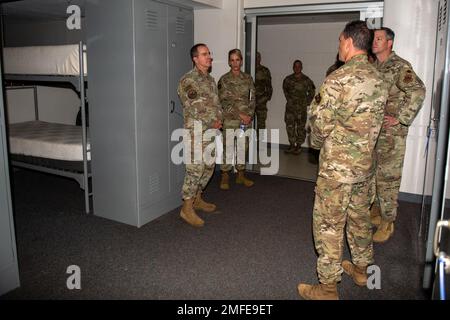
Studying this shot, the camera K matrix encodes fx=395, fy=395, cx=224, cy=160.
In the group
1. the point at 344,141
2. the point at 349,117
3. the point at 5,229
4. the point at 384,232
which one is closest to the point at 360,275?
the point at 384,232

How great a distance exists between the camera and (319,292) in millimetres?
2521

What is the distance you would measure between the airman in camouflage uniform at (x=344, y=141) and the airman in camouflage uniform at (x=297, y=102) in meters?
4.54

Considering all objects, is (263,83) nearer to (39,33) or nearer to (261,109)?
(261,109)

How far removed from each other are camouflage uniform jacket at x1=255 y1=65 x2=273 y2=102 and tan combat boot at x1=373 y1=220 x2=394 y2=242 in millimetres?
3840

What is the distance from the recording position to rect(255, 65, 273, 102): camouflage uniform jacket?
22.7 ft

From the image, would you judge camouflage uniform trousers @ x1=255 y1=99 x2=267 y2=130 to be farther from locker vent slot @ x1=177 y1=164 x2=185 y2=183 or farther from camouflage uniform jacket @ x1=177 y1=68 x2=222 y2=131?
camouflage uniform jacket @ x1=177 y1=68 x2=222 y2=131

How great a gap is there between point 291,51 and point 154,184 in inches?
181

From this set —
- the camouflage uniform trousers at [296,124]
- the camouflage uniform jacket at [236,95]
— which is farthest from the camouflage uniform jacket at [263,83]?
the camouflage uniform jacket at [236,95]

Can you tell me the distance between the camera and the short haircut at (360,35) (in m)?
2.26

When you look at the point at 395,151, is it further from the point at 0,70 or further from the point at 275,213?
the point at 0,70
